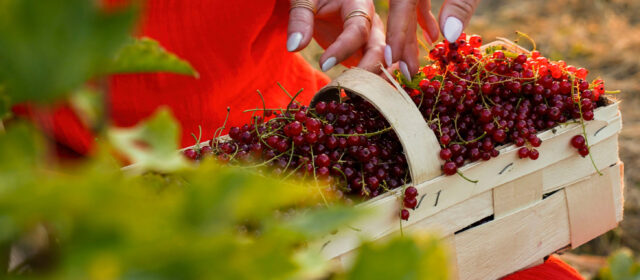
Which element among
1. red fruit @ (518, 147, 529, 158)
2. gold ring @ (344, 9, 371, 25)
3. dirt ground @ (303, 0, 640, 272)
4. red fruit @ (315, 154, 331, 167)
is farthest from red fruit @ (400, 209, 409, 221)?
dirt ground @ (303, 0, 640, 272)

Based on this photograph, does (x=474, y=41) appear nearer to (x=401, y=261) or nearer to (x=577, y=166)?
(x=577, y=166)

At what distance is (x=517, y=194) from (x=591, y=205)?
6.9 inches

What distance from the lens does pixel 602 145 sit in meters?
0.90

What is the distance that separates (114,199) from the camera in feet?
0.46

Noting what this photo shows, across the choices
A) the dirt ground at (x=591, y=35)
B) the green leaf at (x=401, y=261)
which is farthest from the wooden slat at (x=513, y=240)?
the dirt ground at (x=591, y=35)

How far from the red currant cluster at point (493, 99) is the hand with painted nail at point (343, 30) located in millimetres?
Answer: 118

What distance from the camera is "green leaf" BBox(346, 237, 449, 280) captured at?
17 centimetres

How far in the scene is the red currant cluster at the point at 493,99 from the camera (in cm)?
79

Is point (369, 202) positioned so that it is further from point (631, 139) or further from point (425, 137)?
point (631, 139)

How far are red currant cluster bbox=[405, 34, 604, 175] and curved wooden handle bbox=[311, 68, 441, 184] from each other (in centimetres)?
2

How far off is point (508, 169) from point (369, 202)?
0.24m

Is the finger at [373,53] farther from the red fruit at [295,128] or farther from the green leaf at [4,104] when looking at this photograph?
the green leaf at [4,104]

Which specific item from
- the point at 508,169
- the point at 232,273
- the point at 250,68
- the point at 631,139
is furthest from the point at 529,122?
the point at 631,139

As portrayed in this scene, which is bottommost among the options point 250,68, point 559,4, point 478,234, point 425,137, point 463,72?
point 478,234
